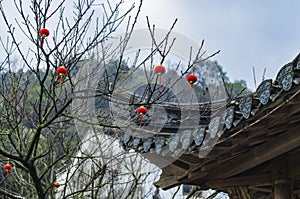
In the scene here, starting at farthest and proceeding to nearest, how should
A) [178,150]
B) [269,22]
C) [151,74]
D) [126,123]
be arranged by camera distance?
[269,22] → [126,123] → [151,74] → [178,150]

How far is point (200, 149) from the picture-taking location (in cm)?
237

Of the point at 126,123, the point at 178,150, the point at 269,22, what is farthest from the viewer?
the point at 269,22

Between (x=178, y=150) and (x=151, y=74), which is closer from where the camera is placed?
(x=178, y=150)

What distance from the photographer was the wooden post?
252 centimetres

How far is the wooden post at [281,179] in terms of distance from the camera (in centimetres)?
252

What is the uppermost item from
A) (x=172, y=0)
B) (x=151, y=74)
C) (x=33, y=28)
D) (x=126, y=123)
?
(x=172, y=0)

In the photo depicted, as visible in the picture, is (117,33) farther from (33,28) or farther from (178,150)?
(178,150)

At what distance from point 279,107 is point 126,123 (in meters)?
1.32

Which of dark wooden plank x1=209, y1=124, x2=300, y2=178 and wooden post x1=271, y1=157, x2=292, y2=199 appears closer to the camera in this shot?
dark wooden plank x1=209, y1=124, x2=300, y2=178

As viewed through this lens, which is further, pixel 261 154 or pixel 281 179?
pixel 281 179

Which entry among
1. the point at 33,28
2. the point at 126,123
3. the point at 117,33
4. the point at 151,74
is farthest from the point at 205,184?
the point at 33,28

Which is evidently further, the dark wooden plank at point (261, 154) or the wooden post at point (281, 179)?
the wooden post at point (281, 179)

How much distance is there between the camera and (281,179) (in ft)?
8.34

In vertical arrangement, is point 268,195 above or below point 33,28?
below
